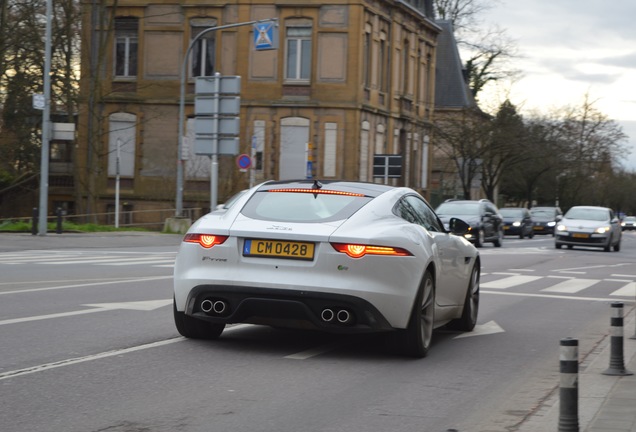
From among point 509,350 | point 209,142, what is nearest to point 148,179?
point 209,142

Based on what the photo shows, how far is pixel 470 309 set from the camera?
1178cm

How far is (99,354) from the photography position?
8.95 m

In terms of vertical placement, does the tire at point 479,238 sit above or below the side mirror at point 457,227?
below

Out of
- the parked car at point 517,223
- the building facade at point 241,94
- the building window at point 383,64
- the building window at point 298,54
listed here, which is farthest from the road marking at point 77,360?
the parked car at point 517,223

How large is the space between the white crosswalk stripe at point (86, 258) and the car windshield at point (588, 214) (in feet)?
61.5

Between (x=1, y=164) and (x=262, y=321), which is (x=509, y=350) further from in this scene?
(x=1, y=164)

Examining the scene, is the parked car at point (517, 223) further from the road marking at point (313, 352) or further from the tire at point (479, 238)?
the road marking at point (313, 352)

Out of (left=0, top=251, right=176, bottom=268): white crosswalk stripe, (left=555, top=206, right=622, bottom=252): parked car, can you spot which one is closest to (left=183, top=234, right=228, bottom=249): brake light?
(left=0, top=251, right=176, bottom=268): white crosswalk stripe

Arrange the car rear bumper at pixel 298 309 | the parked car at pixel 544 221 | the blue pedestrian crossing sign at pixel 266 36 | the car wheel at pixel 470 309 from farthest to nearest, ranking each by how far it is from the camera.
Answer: the parked car at pixel 544 221 < the blue pedestrian crossing sign at pixel 266 36 < the car wheel at pixel 470 309 < the car rear bumper at pixel 298 309

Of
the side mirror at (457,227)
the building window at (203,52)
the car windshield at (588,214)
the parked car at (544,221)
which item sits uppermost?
the building window at (203,52)

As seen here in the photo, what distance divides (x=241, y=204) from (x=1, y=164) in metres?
40.5

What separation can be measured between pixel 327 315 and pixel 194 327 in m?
1.48

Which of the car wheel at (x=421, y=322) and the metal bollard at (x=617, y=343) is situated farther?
the car wheel at (x=421, y=322)

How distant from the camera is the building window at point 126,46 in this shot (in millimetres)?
49719
